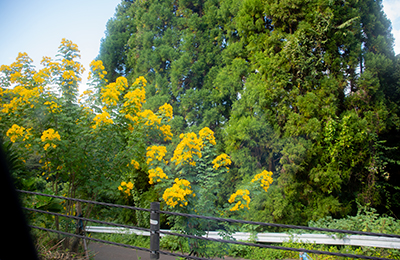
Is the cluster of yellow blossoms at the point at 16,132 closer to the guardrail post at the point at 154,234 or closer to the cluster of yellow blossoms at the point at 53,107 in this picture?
the cluster of yellow blossoms at the point at 53,107

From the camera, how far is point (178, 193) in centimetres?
314

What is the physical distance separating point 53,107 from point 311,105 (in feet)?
16.8

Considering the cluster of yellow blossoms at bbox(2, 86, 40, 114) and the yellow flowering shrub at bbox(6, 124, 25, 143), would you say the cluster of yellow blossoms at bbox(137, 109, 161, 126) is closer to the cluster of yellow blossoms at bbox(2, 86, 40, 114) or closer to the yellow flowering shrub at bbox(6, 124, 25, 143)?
the cluster of yellow blossoms at bbox(2, 86, 40, 114)

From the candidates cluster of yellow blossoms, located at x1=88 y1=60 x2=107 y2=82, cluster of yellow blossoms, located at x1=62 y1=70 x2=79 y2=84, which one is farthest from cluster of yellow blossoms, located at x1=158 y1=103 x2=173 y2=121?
cluster of yellow blossoms, located at x1=62 y1=70 x2=79 y2=84

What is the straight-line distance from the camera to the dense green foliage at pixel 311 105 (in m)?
5.41

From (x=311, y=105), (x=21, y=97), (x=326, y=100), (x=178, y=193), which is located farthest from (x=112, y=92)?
(x=326, y=100)

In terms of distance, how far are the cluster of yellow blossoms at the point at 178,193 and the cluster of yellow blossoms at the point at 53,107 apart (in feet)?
6.67

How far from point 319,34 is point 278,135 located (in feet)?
8.52

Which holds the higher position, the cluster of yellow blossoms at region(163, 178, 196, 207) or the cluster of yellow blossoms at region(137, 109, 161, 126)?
the cluster of yellow blossoms at region(137, 109, 161, 126)

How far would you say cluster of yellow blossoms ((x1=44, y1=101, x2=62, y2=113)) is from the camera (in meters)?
3.45

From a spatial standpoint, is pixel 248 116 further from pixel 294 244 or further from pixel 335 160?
pixel 294 244

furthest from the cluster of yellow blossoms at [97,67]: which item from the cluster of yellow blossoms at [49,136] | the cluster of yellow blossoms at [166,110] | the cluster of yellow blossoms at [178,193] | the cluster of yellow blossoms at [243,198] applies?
the cluster of yellow blossoms at [243,198]

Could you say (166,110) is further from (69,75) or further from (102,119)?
(69,75)

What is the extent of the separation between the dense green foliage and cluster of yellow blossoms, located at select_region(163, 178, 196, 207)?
10.0ft
